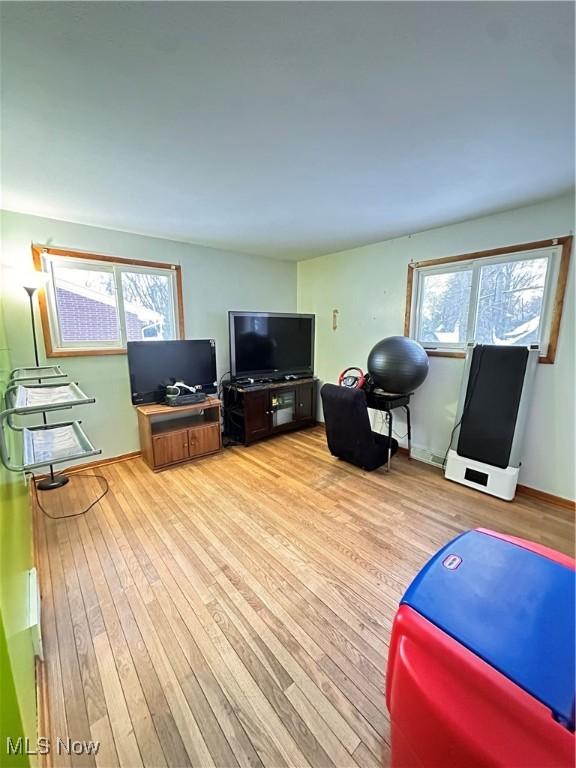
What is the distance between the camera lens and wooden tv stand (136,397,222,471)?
3203mm

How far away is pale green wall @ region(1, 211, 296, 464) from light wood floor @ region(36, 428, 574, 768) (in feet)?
2.49

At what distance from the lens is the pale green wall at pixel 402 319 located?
8.29ft

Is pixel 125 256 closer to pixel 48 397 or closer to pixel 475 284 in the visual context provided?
pixel 48 397

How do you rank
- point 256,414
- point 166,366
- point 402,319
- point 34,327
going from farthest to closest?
point 256,414 < point 402,319 < point 166,366 < point 34,327

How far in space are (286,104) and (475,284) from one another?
243cm

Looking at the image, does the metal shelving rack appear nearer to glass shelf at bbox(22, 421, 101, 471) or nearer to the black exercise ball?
glass shelf at bbox(22, 421, 101, 471)

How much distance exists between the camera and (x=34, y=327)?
2.79 m

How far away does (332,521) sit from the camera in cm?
237

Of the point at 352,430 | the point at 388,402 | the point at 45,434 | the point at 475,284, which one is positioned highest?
the point at 475,284

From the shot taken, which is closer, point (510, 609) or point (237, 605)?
point (510, 609)

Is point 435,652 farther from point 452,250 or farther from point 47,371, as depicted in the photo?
point 47,371

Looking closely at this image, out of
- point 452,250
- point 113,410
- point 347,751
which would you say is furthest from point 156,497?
point 452,250

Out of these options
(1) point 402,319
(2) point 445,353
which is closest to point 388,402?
(2) point 445,353

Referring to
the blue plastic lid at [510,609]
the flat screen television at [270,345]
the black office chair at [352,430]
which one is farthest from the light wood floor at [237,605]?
the flat screen television at [270,345]
